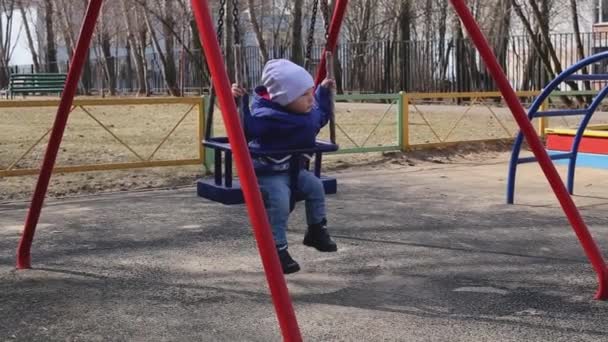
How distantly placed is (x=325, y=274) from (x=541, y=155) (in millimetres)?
1446

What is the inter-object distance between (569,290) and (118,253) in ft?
9.48

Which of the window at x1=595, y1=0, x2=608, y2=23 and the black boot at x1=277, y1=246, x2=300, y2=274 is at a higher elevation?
the window at x1=595, y1=0, x2=608, y2=23

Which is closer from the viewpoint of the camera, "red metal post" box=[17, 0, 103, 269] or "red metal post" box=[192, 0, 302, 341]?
"red metal post" box=[192, 0, 302, 341]

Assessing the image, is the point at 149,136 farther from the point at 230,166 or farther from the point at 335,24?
the point at 230,166

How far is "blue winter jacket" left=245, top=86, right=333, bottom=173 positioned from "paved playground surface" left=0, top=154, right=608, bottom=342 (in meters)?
0.74

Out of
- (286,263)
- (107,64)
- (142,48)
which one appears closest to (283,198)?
(286,263)

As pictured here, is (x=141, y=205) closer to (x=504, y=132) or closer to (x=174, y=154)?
(x=174, y=154)

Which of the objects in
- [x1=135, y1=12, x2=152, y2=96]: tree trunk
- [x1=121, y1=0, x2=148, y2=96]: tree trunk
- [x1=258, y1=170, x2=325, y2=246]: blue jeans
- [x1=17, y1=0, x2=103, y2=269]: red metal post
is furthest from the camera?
[x1=135, y1=12, x2=152, y2=96]: tree trunk

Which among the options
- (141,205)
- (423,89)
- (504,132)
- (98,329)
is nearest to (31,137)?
(141,205)

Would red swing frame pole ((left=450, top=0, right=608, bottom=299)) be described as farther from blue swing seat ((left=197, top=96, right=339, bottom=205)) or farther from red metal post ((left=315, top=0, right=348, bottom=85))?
red metal post ((left=315, top=0, right=348, bottom=85))

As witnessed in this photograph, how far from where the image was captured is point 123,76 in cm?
3950

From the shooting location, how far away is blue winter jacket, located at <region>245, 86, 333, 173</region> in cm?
420

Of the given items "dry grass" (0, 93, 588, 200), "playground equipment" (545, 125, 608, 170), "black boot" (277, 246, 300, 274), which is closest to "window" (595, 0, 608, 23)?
"dry grass" (0, 93, 588, 200)

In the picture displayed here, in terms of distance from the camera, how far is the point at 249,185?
10.1ft
